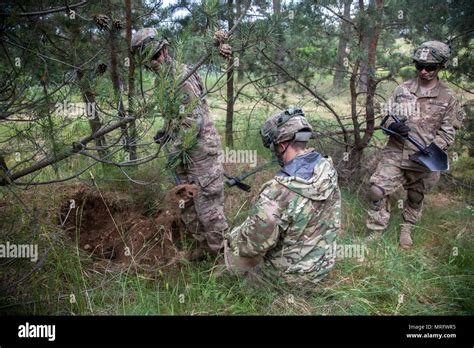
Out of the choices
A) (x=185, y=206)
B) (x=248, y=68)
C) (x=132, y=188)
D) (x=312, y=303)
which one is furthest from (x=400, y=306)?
(x=248, y=68)

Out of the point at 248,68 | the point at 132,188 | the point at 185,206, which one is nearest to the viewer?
the point at 185,206

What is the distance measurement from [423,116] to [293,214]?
2.20 m

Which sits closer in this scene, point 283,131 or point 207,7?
point 207,7

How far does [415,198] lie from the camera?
4.26 m

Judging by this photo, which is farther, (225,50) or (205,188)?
(205,188)

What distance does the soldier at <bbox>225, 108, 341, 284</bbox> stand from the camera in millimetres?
2668

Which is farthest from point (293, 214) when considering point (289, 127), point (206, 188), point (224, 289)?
point (206, 188)

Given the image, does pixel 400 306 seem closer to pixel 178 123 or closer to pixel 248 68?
pixel 178 123

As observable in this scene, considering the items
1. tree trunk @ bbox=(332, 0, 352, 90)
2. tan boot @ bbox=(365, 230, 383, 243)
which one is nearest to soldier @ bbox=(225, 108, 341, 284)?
tan boot @ bbox=(365, 230, 383, 243)

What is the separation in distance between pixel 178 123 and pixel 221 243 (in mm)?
Answer: 1745

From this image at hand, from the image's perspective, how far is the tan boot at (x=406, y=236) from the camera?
13.4 ft

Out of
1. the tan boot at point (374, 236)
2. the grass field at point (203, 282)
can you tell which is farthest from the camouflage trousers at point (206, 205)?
the tan boot at point (374, 236)

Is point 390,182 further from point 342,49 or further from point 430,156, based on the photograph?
point 342,49

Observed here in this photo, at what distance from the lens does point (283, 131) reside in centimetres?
276
